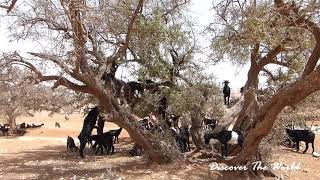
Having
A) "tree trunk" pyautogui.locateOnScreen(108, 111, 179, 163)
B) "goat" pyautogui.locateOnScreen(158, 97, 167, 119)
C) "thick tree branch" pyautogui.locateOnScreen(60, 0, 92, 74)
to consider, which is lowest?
"tree trunk" pyautogui.locateOnScreen(108, 111, 179, 163)

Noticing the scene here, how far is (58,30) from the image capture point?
1272 cm

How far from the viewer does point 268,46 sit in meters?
14.1

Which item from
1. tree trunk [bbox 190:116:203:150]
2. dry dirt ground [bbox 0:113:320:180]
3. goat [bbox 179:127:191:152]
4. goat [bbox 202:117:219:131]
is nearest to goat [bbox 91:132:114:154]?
dry dirt ground [bbox 0:113:320:180]

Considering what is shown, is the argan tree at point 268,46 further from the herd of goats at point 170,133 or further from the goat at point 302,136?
the goat at point 302,136

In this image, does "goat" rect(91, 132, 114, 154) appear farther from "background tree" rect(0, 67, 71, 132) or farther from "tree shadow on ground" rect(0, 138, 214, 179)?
"background tree" rect(0, 67, 71, 132)

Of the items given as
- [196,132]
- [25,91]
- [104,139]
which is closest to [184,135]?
[196,132]

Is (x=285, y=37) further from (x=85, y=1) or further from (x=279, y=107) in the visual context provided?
(x=85, y=1)

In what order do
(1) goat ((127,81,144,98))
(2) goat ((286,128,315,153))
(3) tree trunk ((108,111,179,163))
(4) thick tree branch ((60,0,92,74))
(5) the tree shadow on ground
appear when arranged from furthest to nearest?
1. (2) goat ((286,128,315,153))
2. (1) goat ((127,81,144,98))
3. (3) tree trunk ((108,111,179,163))
4. (5) the tree shadow on ground
5. (4) thick tree branch ((60,0,92,74))

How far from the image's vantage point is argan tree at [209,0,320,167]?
36.9ft

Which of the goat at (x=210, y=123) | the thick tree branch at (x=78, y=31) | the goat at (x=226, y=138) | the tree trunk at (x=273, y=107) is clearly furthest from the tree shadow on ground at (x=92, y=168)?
the goat at (x=210, y=123)

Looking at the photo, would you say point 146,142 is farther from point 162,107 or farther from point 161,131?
point 162,107

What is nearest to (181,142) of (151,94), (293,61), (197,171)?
(151,94)

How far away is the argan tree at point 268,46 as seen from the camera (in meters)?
11.2

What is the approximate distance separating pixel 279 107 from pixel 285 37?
2.11m
